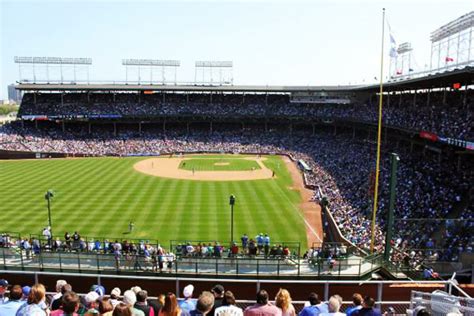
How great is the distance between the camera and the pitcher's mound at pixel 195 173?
42.7 m

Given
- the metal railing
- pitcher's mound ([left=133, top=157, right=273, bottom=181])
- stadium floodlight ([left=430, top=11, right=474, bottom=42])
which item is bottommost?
pitcher's mound ([left=133, top=157, right=273, bottom=181])

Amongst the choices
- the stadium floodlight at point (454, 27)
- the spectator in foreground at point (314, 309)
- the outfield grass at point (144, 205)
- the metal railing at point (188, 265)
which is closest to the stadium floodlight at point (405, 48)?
the stadium floodlight at point (454, 27)

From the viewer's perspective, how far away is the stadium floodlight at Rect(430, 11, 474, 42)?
32.9 meters

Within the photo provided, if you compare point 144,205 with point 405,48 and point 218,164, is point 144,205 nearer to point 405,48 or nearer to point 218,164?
point 218,164

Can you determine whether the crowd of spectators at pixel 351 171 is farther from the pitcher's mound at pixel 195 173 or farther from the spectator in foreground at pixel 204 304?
the spectator in foreground at pixel 204 304

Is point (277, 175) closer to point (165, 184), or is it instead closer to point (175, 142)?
point (165, 184)

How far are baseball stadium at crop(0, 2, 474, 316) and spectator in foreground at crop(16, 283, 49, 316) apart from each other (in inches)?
1.4

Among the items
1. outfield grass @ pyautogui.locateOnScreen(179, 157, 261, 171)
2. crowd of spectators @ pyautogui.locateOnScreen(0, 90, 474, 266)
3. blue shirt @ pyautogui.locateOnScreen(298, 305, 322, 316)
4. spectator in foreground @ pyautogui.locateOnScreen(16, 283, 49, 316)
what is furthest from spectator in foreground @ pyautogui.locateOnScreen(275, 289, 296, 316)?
outfield grass @ pyautogui.locateOnScreen(179, 157, 261, 171)

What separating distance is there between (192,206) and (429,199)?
17380 mm

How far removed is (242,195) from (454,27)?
25.0 m

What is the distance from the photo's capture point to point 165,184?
39344mm

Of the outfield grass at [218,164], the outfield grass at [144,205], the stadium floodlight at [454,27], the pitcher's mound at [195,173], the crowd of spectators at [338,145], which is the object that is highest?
the stadium floodlight at [454,27]

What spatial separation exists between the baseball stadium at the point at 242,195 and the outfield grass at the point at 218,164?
505 millimetres

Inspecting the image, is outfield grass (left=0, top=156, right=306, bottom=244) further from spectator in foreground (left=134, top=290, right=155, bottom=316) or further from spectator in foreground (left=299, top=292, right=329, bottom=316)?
spectator in foreground (left=134, top=290, right=155, bottom=316)
